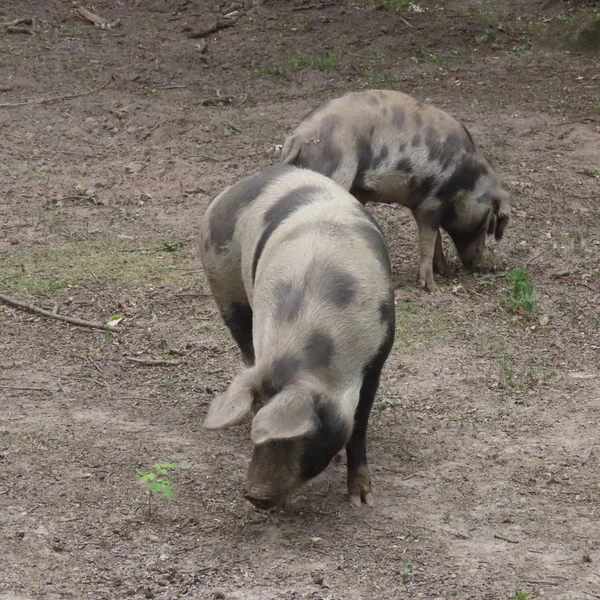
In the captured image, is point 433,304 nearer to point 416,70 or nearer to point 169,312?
point 169,312

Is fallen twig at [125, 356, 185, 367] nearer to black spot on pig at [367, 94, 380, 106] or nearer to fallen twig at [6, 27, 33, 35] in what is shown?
black spot on pig at [367, 94, 380, 106]

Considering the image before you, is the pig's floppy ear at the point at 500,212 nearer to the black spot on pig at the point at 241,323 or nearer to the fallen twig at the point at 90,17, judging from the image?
the black spot on pig at the point at 241,323

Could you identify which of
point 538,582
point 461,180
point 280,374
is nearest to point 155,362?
point 280,374

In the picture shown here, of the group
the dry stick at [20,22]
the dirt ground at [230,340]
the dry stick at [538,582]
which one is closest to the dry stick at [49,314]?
the dirt ground at [230,340]

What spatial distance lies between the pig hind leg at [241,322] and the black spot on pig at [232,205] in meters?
0.40

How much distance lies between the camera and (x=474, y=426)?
19.3 feet

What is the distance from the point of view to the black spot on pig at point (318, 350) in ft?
14.4

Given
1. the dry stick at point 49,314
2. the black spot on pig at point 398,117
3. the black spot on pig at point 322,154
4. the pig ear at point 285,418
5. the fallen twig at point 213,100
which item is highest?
the pig ear at point 285,418

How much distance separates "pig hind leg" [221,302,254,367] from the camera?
5820mm

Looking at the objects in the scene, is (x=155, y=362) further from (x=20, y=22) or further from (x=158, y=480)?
(x=20, y=22)

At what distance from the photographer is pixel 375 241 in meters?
4.96

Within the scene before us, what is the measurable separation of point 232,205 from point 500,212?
3.57 metres

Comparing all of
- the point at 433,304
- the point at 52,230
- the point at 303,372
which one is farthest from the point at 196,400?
the point at 52,230

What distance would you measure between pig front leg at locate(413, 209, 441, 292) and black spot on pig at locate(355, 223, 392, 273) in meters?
3.19
